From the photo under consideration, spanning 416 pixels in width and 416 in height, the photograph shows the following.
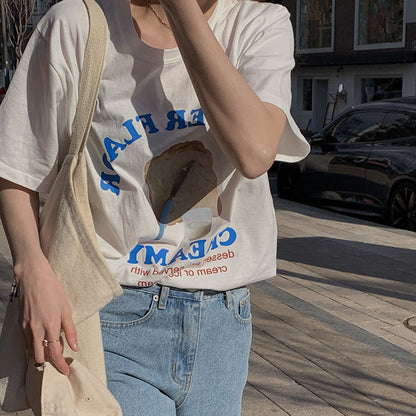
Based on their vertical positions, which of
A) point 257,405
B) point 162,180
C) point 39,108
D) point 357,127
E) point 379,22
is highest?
point 39,108

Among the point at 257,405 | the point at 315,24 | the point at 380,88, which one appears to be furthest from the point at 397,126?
the point at 315,24

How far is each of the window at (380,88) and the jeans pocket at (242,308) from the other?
2546cm

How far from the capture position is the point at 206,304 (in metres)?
1.70

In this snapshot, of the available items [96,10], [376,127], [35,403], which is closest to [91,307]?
[35,403]

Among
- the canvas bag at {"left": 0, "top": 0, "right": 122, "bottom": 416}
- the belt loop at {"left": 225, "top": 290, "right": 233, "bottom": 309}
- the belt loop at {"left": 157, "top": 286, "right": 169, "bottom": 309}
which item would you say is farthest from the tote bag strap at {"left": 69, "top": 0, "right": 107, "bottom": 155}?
the belt loop at {"left": 225, "top": 290, "right": 233, "bottom": 309}

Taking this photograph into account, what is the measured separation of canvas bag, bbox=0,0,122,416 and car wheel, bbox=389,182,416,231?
850 centimetres

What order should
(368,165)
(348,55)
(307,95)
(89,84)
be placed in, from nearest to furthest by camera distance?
(89,84) < (368,165) < (348,55) < (307,95)

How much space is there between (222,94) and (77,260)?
1.36ft

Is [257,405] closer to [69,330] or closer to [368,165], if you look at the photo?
[69,330]

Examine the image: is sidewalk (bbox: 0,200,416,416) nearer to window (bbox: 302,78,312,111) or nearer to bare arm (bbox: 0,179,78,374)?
bare arm (bbox: 0,179,78,374)

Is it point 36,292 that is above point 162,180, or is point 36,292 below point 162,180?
below

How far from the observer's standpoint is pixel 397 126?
10.3 meters

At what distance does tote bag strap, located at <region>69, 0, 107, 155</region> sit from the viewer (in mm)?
1532

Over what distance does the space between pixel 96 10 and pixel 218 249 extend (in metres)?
0.55
